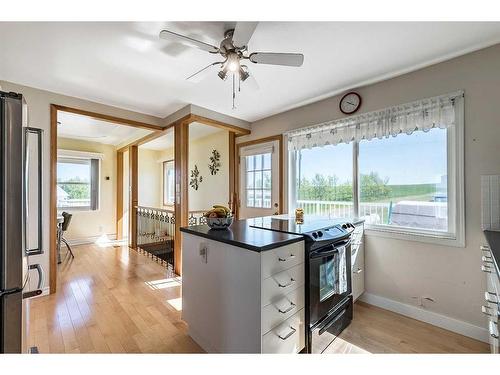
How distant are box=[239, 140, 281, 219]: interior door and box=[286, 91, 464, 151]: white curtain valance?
537mm

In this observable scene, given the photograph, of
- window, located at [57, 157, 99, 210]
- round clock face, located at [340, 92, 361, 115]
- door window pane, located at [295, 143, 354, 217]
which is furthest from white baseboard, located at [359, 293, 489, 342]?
window, located at [57, 157, 99, 210]

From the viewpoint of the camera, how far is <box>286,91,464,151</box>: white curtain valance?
81.9 inches

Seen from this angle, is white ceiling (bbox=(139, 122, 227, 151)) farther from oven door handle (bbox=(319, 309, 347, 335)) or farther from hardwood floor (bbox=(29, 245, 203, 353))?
oven door handle (bbox=(319, 309, 347, 335))

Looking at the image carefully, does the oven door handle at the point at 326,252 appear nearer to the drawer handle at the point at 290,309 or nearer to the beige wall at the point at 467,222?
the drawer handle at the point at 290,309

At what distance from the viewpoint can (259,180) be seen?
12.6 feet

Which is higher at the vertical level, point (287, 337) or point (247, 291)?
point (247, 291)

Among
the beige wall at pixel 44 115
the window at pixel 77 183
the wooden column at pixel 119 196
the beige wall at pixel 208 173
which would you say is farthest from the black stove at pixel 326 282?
the window at pixel 77 183

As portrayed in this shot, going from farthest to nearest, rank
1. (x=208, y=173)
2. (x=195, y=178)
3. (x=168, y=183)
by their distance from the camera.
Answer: (x=168, y=183) → (x=195, y=178) → (x=208, y=173)

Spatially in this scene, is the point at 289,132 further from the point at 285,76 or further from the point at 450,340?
the point at 450,340

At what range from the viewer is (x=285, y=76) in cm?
242

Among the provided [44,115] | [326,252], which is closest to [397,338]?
[326,252]

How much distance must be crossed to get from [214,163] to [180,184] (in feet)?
4.80

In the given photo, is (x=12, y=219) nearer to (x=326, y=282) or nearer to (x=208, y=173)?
(x=326, y=282)

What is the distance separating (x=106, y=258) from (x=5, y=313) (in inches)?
143
